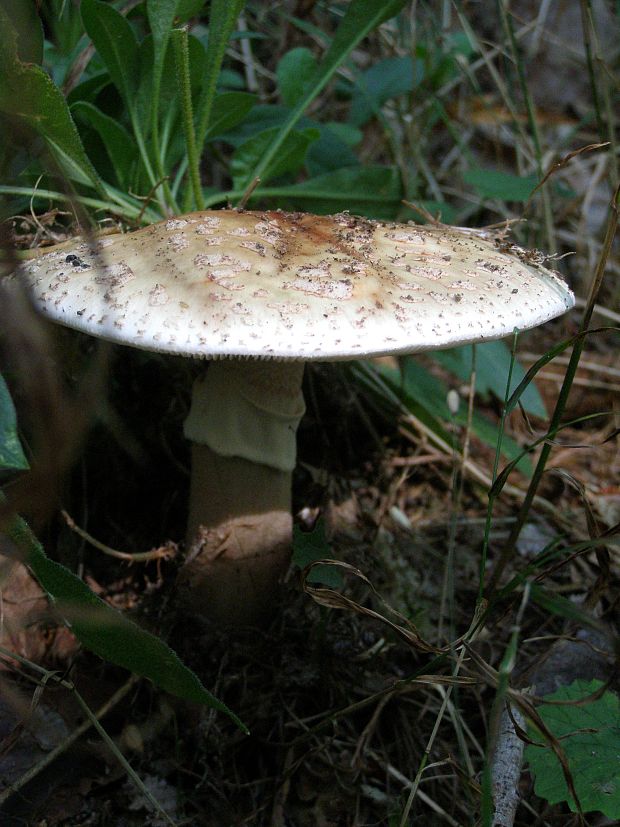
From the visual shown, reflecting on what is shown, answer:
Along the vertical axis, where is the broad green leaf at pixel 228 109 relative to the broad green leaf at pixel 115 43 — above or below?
below

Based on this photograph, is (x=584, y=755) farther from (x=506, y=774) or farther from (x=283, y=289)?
(x=283, y=289)

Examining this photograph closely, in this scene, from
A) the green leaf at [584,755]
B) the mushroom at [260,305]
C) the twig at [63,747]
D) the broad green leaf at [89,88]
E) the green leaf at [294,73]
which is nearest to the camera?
the mushroom at [260,305]

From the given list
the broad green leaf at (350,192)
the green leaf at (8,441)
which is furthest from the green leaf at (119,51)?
the green leaf at (8,441)

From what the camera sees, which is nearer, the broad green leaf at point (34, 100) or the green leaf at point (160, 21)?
the broad green leaf at point (34, 100)

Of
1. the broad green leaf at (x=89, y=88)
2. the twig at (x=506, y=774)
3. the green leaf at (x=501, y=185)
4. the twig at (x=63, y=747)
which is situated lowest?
the twig at (x=63, y=747)

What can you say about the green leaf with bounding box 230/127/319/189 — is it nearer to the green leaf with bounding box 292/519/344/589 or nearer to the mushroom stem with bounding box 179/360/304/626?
the mushroom stem with bounding box 179/360/304/626

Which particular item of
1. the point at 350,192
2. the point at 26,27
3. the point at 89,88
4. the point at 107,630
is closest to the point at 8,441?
the point at 107,630

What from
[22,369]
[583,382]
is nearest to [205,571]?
[22,369]

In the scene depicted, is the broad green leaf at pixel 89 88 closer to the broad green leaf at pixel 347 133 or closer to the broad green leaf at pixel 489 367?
the broad green leaf at pixel 347 133
